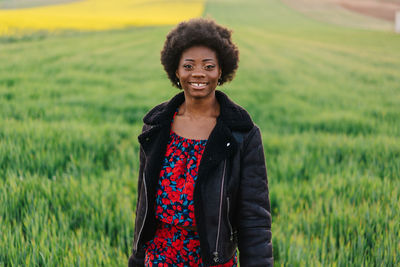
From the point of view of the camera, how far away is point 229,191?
1.47 metres

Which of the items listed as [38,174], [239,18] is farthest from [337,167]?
[239,18]

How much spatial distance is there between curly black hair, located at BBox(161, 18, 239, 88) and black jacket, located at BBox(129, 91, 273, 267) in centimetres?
19

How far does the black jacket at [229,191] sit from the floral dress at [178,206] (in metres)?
0.05

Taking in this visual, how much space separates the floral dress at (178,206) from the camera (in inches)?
58.6

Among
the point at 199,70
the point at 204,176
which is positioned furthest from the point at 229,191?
the point at 199,70

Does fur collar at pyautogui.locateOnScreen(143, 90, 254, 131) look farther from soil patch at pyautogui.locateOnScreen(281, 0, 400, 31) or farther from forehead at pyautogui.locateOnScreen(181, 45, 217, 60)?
soil patch at pyautogui.locateOnScreen(281, 0, 400, 31)

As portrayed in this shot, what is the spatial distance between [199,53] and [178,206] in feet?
2.09

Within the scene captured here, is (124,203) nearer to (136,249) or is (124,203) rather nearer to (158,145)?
(136,249)

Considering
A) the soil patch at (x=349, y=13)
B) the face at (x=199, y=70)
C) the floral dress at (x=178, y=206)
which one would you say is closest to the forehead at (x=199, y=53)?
the face at (x=199, y=70)

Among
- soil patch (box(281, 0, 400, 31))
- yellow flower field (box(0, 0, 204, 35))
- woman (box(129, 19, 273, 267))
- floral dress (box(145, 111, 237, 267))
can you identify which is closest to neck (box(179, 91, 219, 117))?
woman (box(129, 19, 273, 267))

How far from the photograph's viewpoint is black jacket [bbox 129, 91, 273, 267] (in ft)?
4.74

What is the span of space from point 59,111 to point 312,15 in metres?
46.2

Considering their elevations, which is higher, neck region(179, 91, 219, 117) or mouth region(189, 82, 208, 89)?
mouth region(189, 82, 208, 89)

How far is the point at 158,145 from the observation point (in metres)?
1.54
